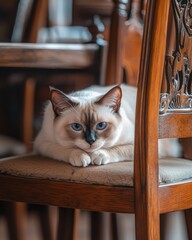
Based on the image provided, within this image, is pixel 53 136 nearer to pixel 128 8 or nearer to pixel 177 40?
pixel 177 40

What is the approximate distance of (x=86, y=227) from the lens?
247cm

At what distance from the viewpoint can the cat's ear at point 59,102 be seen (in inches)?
49.3

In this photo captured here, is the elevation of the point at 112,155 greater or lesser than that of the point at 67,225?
greater

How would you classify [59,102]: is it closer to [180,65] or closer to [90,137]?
[90,137]

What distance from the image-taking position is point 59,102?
1273mm

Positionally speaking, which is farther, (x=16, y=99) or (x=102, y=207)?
(x=16, y=99)

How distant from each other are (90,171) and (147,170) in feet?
0.44

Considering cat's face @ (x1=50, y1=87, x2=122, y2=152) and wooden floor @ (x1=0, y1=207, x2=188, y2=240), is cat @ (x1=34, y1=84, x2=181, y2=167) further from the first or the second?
wooden floor @ (x1=0, y1=207, x2=188, y2=240)

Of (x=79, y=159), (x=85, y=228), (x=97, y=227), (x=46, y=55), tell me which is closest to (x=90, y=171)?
(x=79, y=159)

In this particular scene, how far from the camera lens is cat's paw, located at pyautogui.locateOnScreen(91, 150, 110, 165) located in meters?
1.20

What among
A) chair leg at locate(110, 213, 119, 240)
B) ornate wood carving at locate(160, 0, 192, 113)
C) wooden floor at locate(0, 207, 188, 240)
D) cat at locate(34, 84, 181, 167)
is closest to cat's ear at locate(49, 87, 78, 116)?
cat at locate(34, 84, 181, 167)

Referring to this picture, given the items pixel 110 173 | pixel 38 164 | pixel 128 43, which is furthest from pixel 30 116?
pixel 110 173

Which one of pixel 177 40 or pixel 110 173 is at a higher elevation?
pixel 177 40

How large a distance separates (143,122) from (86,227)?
1.46m
